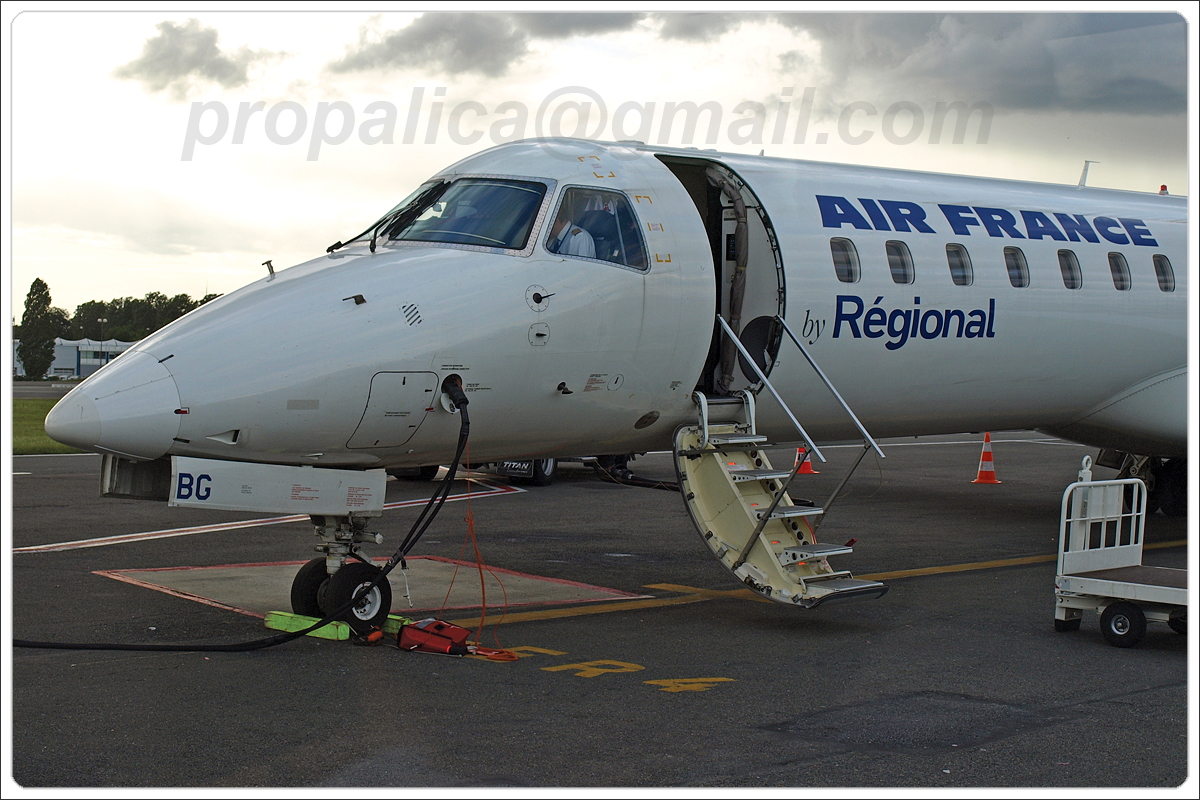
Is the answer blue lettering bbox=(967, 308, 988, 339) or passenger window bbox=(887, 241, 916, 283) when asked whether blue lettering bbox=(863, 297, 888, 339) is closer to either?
passenger window bbox=(887, 241, 916, 283)

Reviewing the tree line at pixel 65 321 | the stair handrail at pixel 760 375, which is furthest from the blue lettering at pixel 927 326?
the tree line at pixel 65 321

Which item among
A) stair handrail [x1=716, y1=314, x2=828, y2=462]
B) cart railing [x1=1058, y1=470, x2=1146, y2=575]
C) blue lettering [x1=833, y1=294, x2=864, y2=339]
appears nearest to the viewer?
cart railing [x1=1058, y1=470, x2=1146, y2=575]

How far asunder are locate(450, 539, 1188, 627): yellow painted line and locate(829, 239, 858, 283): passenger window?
2961 mm


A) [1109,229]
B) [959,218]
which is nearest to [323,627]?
[959,218]

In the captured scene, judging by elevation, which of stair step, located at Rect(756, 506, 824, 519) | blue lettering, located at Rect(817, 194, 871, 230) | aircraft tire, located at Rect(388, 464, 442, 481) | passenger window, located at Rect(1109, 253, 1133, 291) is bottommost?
aircraft tire, located at Rect(388, 464, 442, 481)

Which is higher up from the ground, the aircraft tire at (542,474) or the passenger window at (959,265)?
the passenger window at (959,265)

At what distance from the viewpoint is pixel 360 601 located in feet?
27.4

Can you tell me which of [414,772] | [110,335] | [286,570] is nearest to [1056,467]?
[286,570]

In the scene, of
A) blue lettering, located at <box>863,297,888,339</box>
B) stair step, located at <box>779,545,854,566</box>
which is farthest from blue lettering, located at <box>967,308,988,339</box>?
stair step, located at <box>779,545,854,566</box>

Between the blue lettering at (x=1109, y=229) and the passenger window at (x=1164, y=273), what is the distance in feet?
1.61

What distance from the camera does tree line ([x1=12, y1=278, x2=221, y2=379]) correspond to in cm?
8056

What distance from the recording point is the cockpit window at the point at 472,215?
8.71m

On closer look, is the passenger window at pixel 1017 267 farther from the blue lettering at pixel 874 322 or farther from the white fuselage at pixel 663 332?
the blue lettering at pixel 874 322

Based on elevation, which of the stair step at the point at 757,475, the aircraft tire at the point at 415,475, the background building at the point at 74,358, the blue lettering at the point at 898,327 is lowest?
the aircraft tire at the point at 415,475
